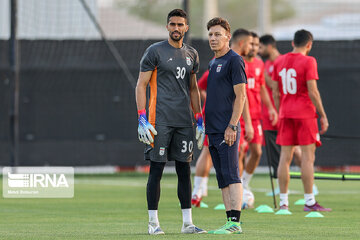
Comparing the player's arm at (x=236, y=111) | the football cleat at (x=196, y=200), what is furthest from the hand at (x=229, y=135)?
the football cleat at (x=196, y=200)

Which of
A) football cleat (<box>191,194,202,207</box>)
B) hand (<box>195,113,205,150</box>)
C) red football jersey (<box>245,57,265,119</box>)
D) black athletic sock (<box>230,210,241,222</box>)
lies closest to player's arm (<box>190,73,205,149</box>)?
hand (<box>195,113,205,150</box>)

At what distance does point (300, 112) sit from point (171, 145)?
3.15 meters

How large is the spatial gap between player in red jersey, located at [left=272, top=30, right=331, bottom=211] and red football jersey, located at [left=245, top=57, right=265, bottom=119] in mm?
940

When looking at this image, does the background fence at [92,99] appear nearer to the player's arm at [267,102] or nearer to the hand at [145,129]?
the player's arm at [267,102]

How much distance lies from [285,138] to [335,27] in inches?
747

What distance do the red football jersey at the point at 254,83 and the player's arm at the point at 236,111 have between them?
3981mm

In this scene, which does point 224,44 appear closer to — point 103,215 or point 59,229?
point 59,229

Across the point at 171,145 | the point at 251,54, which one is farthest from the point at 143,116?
the point at 251,54

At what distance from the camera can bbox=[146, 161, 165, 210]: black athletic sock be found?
29.9ft

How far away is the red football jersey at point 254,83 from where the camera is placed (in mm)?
13055

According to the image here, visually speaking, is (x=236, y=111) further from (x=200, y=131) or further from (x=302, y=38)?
(x=302, y=38)

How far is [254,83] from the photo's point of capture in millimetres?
13133

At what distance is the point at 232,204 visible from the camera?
905 centimetres

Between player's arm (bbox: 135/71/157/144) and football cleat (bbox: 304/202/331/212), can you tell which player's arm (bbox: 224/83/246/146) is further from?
football cleat (bbox: 304/202/331/212)
